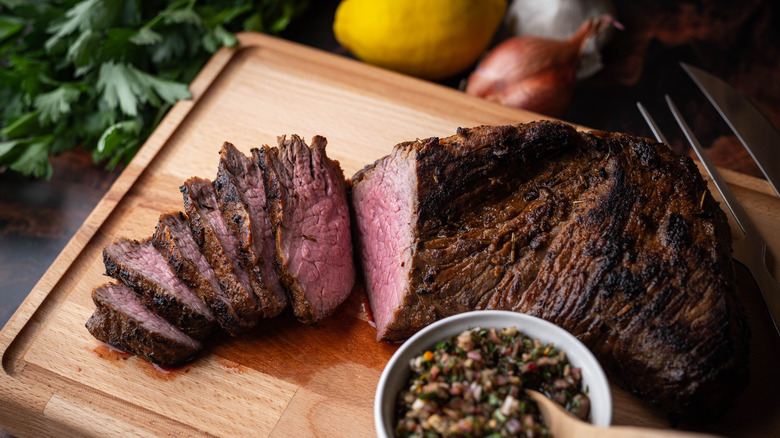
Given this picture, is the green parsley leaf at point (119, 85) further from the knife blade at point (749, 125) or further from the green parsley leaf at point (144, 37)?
the knife blade at point (749, 125)

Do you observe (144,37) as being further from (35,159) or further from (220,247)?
(220,247)

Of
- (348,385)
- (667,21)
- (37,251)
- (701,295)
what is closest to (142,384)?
(348,385)

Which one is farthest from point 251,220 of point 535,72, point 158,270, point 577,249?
point 535,72

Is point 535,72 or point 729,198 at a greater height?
point 535,72

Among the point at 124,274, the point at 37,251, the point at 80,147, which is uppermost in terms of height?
the point at 124,274

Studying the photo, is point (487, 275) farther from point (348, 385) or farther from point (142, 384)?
point (142, 384)
